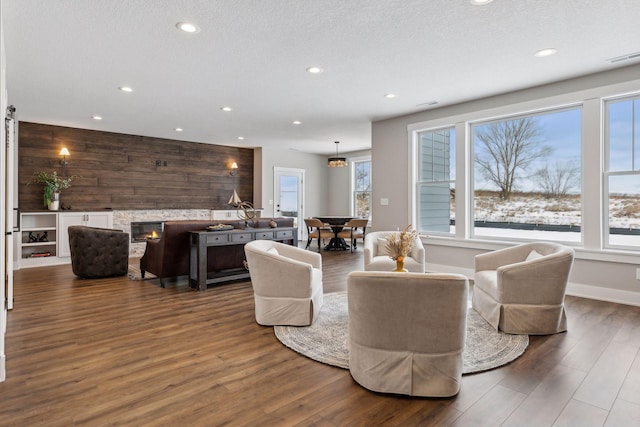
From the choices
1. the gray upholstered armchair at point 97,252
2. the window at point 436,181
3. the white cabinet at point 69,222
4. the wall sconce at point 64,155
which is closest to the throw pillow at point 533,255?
the window at point 436,181

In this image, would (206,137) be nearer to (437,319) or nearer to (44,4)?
(44,4)

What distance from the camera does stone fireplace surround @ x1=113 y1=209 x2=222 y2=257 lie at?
7512 mm

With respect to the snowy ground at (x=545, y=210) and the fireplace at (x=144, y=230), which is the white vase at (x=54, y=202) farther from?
the snowy ground at (x=545, y=210)

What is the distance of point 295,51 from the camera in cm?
361

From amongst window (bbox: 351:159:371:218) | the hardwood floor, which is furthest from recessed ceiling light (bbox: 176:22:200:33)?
window (bbox: 351:159:371:218)

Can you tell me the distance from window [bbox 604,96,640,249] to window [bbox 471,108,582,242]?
329 mm

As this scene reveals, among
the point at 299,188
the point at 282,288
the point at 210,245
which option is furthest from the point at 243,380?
the point at 299,188

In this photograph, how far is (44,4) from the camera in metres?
2.77

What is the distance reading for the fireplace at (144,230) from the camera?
7.77 meters

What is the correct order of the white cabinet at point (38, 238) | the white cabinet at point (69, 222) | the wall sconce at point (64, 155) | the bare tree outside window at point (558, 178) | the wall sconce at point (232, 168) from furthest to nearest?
the wall sconce at point (232, 168) < the wall sconce at point (64, 155) < the white cabinet at point (69, 222) < the white cabinet at point (38, 238) < the bare tree outside window at point (558, 178)

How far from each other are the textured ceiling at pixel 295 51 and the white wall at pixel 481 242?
0.66 feet

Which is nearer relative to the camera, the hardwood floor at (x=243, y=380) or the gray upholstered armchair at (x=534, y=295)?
the hardwood floor at (x=243, y=380)

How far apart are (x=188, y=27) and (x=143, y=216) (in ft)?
18.8

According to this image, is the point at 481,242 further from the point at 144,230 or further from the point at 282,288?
the point at 144,230
